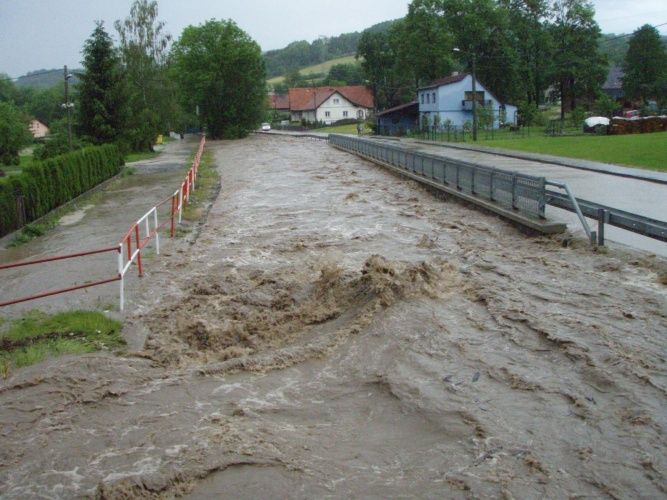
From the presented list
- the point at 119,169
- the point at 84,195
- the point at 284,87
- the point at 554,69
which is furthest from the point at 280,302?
the point at 284,87

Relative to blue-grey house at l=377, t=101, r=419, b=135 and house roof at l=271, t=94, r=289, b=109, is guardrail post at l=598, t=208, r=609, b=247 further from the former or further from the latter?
house roof at l=271, t=94, r=289, b=109

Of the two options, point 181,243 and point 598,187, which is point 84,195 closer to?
point 181,243

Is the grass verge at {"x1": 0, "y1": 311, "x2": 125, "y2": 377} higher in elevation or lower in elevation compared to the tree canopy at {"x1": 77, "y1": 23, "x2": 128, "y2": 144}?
lower

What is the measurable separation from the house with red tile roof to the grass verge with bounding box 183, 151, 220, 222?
283ft

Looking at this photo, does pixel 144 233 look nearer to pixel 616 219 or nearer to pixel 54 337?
pixel 54 337

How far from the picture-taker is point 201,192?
27.9m

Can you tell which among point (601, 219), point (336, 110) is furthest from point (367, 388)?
point (336, 110)

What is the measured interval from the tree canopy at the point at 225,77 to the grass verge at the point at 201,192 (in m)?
46.3

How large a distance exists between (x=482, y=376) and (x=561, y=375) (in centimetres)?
91

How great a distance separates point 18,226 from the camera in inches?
787

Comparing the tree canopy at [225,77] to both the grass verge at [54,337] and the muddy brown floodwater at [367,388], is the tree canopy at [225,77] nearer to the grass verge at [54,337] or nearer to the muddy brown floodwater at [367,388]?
the muddy brown floodwater at [367,388]

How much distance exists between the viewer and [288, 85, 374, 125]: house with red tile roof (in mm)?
126125

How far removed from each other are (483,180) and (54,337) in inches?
557

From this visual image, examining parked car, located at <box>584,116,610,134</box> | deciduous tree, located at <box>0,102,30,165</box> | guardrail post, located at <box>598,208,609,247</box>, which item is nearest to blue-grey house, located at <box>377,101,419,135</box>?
parked car, located at <box>584,116,610,134</box>
